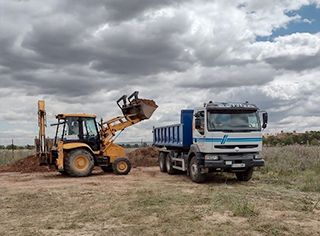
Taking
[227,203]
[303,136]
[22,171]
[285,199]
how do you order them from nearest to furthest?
[227,203] → [285,199] → [22,171] → [303,136]

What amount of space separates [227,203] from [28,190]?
24.7ft

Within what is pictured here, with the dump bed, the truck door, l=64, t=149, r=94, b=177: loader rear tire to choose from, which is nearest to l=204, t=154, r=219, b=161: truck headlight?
the truck door

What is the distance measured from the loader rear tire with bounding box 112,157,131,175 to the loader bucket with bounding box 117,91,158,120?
2.12 metres

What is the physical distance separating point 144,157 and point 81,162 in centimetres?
1138

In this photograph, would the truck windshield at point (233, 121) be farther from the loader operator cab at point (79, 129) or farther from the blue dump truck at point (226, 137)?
the loader operator cab at point (79, 129)

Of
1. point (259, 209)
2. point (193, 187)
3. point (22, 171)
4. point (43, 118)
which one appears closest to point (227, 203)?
point (259, 209)

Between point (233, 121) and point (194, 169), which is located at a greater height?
point (233, 121)

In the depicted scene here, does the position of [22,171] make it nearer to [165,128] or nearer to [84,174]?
[84,174]

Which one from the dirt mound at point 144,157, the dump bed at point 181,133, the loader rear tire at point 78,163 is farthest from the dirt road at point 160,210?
the dirt mound at point 144,157

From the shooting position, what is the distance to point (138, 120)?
2214 cm

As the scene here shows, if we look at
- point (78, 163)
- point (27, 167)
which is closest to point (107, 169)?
point (78, 163)

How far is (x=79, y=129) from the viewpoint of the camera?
21109mm

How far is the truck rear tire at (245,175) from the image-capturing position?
18.4 meters

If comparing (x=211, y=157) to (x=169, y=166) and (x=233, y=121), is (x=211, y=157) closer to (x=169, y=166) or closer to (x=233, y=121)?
(x=233, y=121)
